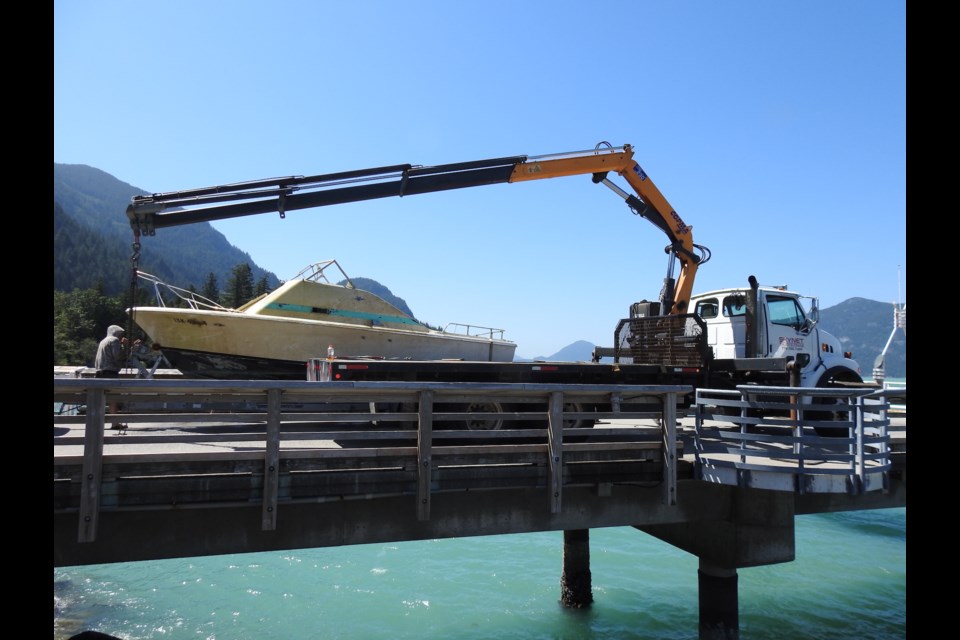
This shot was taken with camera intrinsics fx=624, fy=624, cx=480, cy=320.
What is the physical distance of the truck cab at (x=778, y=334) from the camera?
39.1 ft

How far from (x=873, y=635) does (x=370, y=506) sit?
10.8 m

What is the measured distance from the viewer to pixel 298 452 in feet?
18.8

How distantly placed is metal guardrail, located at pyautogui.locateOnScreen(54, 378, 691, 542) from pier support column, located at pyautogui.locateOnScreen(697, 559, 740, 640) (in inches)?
91.6

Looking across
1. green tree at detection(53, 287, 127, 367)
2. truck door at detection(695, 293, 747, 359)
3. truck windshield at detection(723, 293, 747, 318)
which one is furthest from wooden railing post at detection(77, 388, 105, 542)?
green tree at detection(53, 287, 127, 367)

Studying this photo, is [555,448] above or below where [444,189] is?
below

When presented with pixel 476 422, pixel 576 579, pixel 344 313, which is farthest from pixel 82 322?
pixel 476 422

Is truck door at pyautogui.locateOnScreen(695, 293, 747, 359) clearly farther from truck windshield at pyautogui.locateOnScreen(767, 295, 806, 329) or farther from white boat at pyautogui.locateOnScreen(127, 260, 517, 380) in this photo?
white boat at pyautogui.locateOnScreen(127, 260, 517, 380)

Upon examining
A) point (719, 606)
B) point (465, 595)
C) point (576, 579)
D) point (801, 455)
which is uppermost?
point (801, 455)

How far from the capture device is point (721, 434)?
724 cm

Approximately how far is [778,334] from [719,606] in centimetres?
556

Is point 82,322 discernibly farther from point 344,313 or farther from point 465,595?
point 465,595

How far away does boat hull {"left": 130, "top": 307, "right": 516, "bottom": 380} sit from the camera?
450 inches

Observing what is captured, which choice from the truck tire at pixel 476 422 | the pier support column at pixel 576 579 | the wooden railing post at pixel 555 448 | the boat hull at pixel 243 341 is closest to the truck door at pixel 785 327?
the pier support column at pixel 576 579
